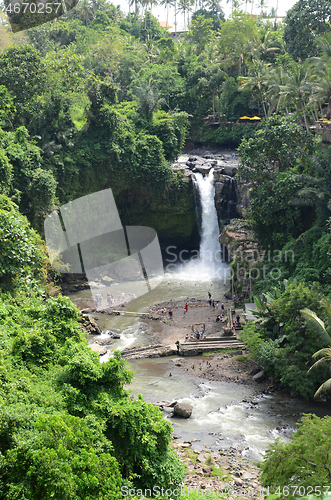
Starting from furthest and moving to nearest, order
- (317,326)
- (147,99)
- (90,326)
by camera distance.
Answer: (147,99) → (90,326) → (317,326)

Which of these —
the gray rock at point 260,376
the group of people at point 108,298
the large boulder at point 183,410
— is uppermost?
the large boulder at point 183,410

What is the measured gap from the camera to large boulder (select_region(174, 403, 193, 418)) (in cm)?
1961

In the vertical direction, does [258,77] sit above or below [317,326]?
above

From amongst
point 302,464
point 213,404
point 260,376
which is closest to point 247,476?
point 302,464

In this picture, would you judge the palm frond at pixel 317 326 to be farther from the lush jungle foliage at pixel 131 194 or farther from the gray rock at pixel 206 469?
the gray rock at pixel 206 469

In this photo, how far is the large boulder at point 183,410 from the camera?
19.6 m

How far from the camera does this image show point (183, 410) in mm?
19609

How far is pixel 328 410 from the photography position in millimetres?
19562

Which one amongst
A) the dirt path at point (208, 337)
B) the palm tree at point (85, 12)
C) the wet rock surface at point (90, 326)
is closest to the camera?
the dirt path at point (208, 337)

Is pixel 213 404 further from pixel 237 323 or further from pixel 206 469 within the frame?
pixel 237 323

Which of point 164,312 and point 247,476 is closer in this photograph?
point 247,476

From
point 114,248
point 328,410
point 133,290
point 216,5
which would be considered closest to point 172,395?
point 328,410

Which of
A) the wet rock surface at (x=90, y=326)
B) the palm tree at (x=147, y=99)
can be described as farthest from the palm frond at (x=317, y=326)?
the palm tree at (x=147, y=99)

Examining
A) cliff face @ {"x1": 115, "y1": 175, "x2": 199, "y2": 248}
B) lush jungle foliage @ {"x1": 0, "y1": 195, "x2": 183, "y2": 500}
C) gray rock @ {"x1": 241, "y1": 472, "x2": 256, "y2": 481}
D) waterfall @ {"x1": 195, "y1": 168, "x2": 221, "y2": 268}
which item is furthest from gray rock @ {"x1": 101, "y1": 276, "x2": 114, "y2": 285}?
gray rock @ {"x1": 241, "y1": 472, "x2": 256, "y2": 481}
